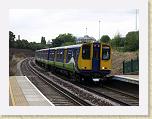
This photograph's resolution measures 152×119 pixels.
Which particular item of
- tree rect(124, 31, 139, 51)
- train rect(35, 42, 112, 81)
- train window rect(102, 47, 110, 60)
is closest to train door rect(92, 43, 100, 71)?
train rect(35, 42, 112, 81)

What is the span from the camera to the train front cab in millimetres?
12956

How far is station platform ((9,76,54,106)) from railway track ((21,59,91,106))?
152 mm

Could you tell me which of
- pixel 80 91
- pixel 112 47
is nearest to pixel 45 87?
pixel 80 91

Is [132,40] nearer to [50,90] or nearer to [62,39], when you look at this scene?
[62,39]

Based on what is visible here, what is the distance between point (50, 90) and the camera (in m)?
12.6

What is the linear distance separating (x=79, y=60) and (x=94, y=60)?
2.00ft

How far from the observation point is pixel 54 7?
11352 millimetres

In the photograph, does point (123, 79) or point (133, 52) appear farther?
point (123, 79)

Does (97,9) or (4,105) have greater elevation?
(97,9)

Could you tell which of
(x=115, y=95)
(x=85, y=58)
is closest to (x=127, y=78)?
(x=115, y=95)

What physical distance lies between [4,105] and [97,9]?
2417 millimetres

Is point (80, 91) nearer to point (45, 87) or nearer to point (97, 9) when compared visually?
point (45, 87)

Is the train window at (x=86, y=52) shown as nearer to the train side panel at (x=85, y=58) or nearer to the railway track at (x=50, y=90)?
the train side panel at (x=85, y=58)

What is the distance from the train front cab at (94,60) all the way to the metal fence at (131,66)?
1.33ft
